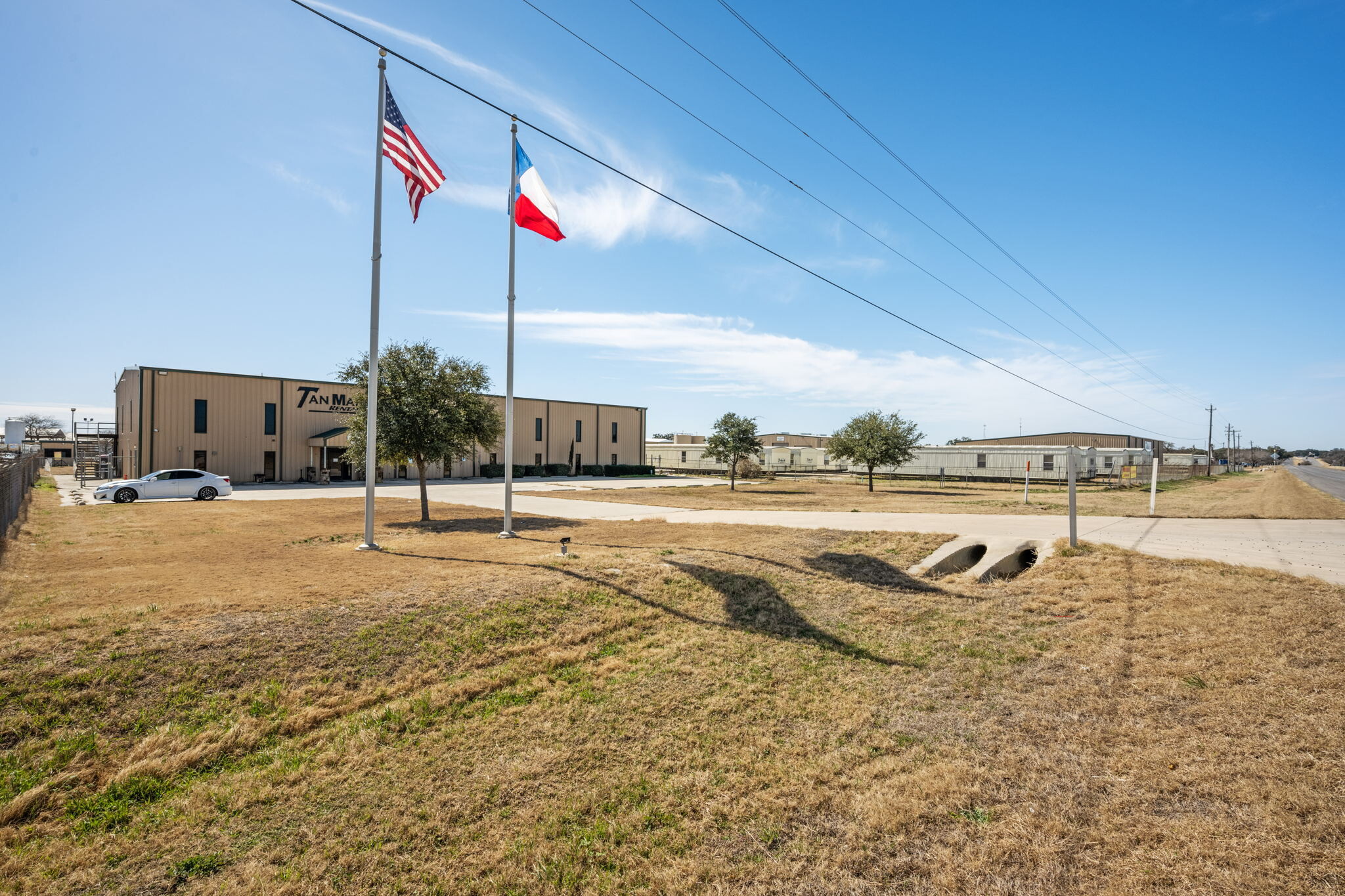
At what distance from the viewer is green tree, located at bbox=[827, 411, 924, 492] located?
41.4 metres

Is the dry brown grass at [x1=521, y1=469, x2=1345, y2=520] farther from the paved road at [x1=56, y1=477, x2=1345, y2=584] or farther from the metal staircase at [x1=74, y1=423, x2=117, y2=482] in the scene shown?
the metal staircase at [x1=74, y1=423, x2=117, y2=482]

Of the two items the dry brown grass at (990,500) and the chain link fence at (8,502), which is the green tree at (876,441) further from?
the chain link fence at (8,502)

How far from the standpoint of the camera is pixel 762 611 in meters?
10.5

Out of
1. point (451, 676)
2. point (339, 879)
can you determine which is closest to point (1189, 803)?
point (339, 879)

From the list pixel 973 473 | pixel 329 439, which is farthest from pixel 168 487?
pixel 973 473

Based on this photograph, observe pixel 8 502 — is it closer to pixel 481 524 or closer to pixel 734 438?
pixel 481 524

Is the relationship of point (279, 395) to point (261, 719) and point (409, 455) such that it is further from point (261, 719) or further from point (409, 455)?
point (261, 719)

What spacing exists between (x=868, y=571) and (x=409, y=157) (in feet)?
42.4

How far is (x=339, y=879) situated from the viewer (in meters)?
4.25

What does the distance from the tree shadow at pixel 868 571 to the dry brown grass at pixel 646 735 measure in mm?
1182

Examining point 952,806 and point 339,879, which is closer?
point 339,879

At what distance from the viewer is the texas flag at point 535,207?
44.7ft

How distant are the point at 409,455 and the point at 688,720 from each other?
14848mm

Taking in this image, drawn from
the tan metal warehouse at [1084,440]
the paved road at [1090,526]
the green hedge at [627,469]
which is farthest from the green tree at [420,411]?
the tan metal warehouse at [1084,440]
